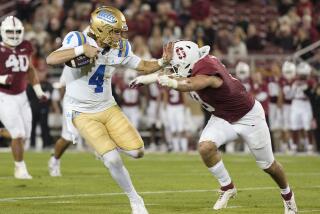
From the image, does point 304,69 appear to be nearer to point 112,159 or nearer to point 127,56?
point 127,56

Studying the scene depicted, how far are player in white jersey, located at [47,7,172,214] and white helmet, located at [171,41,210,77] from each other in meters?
0.11

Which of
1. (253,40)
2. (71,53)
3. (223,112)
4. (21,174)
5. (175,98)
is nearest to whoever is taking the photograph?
(71,53)

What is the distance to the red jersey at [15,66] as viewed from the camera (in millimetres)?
12320

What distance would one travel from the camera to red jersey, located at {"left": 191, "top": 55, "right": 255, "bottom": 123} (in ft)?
27.1

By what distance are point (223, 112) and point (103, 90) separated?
1.12 meters

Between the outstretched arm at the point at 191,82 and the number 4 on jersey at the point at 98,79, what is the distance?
77 cm

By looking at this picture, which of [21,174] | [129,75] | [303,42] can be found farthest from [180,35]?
[21,174]

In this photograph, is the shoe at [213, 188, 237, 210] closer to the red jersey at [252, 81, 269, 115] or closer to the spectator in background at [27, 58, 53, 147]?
the red jersey at [252, 81, 269, 115]

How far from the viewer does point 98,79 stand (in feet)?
28.1

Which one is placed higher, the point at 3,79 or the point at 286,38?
the point at 3,79

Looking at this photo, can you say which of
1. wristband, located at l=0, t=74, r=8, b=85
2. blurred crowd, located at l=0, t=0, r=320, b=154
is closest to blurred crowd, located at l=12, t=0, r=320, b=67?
blurred crowd, located at l=0, t=0, r=320, b=154

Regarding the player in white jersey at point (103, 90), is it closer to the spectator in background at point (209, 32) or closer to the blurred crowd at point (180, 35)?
the blurred crowd at point (180, 35)

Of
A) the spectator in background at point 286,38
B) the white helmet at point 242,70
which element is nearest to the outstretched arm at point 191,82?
the white helmet at point 242,70

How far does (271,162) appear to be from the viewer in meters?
8.34
